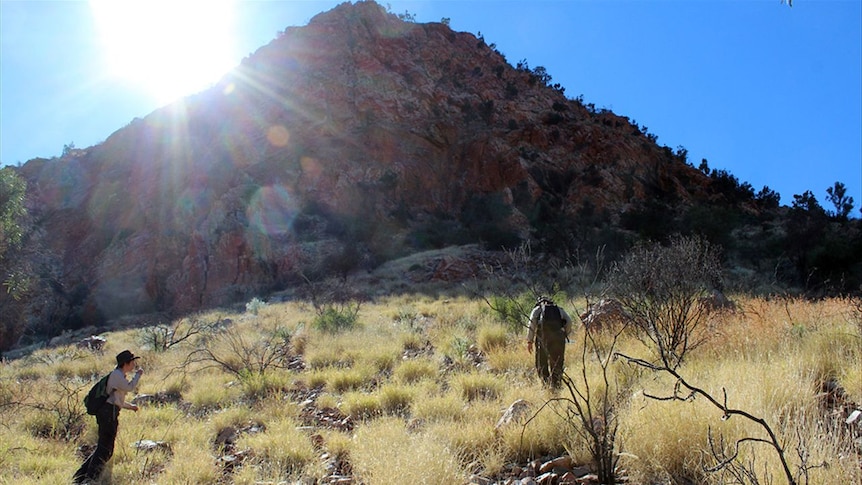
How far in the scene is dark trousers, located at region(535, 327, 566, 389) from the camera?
5.36 m

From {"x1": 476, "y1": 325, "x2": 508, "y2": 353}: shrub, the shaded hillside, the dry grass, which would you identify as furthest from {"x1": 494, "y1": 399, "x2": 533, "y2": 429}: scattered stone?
the shaded hillside

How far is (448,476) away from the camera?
3.29m

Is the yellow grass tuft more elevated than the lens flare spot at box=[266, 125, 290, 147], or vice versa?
the lens flare spot at box=[266, 125, 290, 147]

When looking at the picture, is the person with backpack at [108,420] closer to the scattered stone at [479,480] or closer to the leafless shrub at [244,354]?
the leafless shrub at [244,354]

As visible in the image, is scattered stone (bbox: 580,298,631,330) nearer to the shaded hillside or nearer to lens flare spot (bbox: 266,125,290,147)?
the shaded hillside

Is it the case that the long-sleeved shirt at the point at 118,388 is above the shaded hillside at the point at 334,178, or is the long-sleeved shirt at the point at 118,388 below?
below

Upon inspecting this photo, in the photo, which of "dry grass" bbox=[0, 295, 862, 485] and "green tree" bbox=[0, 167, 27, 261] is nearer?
"dry grass" bbox=[0, 295, 862, 485]

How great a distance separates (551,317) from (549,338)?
0.25 meters

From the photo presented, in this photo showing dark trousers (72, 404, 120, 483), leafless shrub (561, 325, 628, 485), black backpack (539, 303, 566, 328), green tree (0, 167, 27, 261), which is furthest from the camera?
green tree (0, 167, 27, 261)

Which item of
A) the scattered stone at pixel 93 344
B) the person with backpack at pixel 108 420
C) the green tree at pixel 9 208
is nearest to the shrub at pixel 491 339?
the person with backpack at pixel 108 420

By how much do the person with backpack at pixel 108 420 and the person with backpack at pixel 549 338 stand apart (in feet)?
14.5

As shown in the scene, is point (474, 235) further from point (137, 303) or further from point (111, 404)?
point (111, 404)

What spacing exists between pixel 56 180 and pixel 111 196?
8221mm

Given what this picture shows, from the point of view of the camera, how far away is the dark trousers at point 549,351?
5356 millimetres
